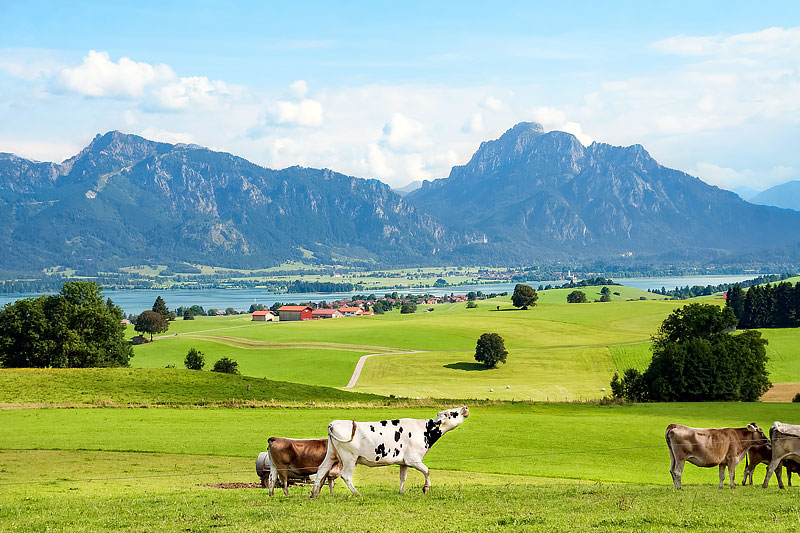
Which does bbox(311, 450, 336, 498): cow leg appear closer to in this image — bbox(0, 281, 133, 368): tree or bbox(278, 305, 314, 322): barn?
bbox(0, 281, 133, 368): tree

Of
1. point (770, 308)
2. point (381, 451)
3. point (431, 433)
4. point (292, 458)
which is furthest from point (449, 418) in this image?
point (770, 308)

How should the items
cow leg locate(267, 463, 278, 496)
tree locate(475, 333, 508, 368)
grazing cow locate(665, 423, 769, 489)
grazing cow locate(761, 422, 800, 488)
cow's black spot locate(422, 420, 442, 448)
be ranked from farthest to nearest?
1. tree locate(475, 333, 508, 368)
2. grazing cow locate(665, 423, 769, 489)
3. grazing cow locate(761, 422, 800, 488)
4. cow leg locate(267, 463, 278, 496)
5. cow's black spot locate(422, 420, 442, 448)

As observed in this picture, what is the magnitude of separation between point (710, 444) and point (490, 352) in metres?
77.3

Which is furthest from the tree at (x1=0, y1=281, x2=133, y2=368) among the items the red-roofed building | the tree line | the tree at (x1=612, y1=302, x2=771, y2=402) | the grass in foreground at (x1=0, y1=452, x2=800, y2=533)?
the red-roofed building

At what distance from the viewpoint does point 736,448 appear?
1959 centimetres

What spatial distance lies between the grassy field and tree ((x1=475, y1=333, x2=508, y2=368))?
4319 centimetres

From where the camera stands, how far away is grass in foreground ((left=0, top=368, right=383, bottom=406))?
49312 millimetres

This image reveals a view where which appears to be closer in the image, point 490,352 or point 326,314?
point 490,352

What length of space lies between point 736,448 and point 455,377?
70399mm

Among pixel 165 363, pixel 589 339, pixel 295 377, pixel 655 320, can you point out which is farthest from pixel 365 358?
pixel 655 320

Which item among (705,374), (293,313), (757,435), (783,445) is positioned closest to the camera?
(783,445)

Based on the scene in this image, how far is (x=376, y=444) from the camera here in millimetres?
16656

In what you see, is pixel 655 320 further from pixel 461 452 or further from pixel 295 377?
pixel 461 452

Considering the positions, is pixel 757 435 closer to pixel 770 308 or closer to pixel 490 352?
pixel 490 352
